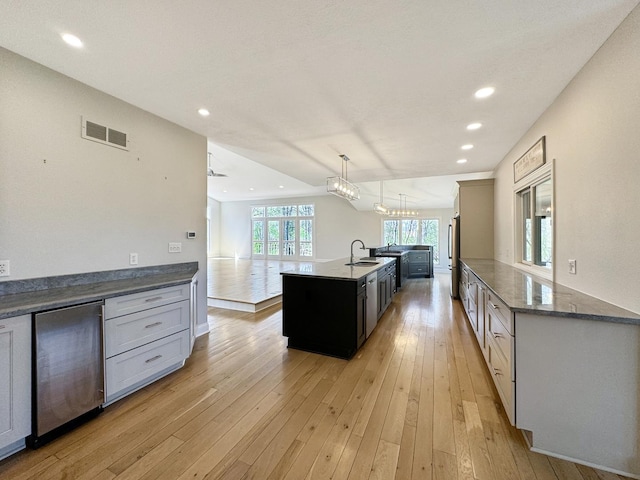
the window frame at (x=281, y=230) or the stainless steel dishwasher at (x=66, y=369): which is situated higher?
the window frame at (x=281, y=230)

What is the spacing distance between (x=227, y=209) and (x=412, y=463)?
14774 mm

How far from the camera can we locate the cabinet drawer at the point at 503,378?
173 cm

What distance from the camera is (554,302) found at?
1.79 meters

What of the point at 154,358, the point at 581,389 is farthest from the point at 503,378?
the point at 154,358

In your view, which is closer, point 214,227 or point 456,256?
point 456,256

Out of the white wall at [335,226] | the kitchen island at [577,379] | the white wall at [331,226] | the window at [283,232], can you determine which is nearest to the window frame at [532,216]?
the kitchen island at [577,379]

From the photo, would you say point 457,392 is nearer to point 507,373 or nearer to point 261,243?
point 507,373

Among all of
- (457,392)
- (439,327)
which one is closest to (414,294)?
(439,327)

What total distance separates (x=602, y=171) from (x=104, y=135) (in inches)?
158

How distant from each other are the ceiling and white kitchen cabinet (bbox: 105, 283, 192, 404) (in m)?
1.82

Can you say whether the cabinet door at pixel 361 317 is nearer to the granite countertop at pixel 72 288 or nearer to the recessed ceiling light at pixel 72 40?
the granite countertop at pixel 72 288

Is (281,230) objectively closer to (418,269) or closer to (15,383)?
(418,269)

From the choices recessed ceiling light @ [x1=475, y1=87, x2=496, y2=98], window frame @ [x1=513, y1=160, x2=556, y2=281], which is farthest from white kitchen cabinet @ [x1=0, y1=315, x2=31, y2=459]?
window frame @ [x1=513, y1=160, x2=556, y2=281]

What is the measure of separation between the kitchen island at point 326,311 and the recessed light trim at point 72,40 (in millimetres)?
2472
